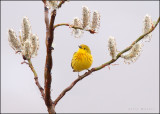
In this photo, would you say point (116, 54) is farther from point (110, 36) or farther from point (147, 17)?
point (147, 17)

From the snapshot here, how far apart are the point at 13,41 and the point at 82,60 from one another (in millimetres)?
1959

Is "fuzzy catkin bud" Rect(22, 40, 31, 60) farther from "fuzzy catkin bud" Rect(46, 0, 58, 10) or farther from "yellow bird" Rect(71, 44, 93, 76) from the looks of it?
"yellow bird" Rect(71, 44, 93, 76)

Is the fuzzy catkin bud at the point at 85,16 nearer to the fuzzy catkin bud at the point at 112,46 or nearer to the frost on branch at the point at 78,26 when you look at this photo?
the frost on branch at the point at 78,26

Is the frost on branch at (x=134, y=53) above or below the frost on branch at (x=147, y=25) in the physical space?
below

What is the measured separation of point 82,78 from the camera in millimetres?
3104

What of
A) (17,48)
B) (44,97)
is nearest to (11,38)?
(17,48)

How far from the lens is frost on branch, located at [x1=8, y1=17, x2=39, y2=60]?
113 inches

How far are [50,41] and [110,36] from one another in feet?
1.75

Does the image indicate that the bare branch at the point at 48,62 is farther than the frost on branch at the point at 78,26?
No

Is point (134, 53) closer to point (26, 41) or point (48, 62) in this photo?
point (48, 62)

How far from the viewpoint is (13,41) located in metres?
2.97

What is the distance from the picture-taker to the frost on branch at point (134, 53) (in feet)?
8.79

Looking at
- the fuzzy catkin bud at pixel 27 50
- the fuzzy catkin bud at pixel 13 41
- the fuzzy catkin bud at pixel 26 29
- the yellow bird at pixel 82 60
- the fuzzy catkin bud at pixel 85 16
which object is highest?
the fuzzy catkin bud at pixel 85 16

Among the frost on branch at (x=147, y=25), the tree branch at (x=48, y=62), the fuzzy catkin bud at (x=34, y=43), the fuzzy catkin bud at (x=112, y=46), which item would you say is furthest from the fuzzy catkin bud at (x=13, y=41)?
the frost on branch at (x=147, y=25)
